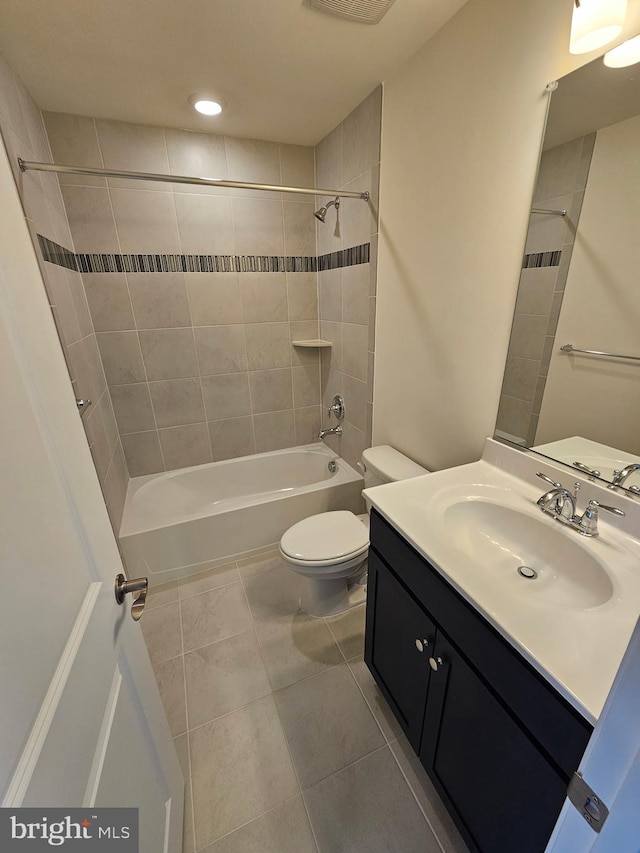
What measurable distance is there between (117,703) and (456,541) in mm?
902

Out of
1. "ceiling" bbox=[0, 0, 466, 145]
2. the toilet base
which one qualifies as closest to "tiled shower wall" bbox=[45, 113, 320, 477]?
"ceiling" bbox=[0, 0, 466, 145]

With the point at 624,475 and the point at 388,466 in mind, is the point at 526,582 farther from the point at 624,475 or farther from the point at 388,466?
the point at 388,466

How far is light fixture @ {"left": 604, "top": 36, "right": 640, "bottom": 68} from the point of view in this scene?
826 mm

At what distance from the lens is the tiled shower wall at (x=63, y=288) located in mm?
1371

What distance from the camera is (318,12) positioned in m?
1.17

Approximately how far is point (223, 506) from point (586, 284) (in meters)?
2.13

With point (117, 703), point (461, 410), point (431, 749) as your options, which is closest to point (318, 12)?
point (461, 410)

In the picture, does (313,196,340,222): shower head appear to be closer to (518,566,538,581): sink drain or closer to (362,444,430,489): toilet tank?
(362,444,430,489): toilet tank

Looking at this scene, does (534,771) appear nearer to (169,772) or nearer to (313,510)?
(169,772)

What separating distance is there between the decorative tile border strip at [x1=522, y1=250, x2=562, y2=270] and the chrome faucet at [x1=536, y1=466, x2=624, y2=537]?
645mm

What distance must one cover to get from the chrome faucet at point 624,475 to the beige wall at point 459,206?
0.43 meters
